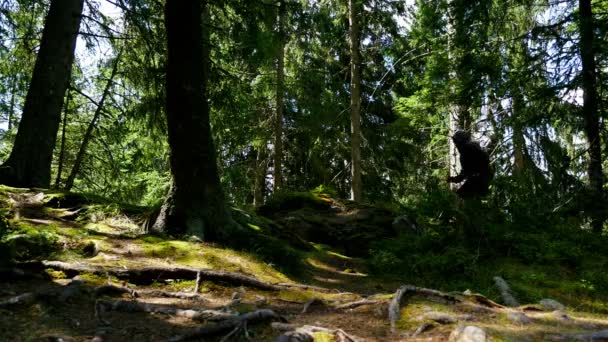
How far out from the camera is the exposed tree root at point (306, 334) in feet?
11.0

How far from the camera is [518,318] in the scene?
154 inches

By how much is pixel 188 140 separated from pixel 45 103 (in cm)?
366

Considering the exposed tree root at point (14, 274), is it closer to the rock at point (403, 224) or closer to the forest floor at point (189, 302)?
the forest floor at point (189, 302)

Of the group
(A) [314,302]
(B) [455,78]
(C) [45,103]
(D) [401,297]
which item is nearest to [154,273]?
(A) [314,302]

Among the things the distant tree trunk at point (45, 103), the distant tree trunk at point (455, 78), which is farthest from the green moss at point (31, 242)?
the distant tree trunk at point (455, 78)

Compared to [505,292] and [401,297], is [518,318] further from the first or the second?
[505,292]

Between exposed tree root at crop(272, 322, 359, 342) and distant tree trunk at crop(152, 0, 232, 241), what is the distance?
361 cm

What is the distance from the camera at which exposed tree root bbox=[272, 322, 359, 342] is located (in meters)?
3.35

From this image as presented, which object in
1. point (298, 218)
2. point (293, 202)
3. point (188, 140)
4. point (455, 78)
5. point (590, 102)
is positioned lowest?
point (298, 218)

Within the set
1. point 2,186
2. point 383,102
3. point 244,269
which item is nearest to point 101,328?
point 244,269

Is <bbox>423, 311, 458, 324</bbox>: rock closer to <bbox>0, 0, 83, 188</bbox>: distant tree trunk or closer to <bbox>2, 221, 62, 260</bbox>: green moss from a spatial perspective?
<bbox>2, 221, 62, 260</bbox>: green moss

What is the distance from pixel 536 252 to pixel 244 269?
4785mm

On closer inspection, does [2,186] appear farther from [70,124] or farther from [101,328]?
[70,124]

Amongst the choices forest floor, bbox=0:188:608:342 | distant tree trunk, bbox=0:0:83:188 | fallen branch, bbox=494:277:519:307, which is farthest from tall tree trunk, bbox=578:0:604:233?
distant tree trunk, bbox=0:0:83:188
